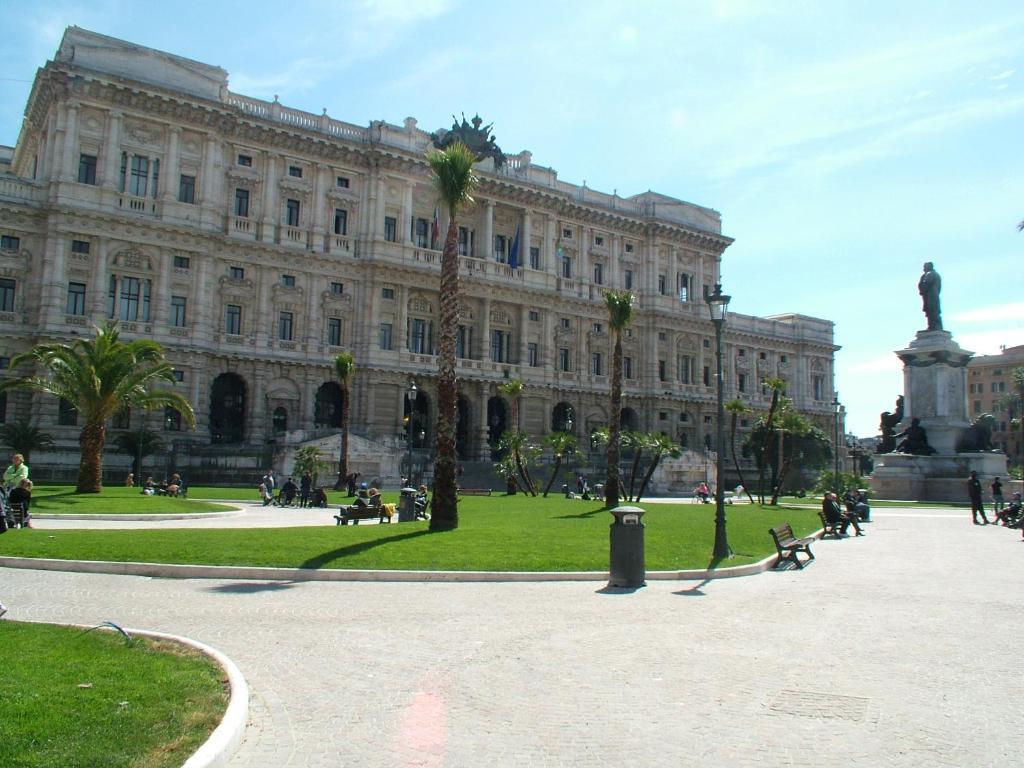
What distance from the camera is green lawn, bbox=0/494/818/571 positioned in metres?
14.8

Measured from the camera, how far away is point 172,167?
4706cm

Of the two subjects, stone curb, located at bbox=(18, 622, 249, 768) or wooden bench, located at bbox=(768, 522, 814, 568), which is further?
wooden bench, located at bbox=(768, 522, 814, 568)

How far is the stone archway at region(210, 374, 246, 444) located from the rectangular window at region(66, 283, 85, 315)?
818 cm

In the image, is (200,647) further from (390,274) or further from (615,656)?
(390,274)

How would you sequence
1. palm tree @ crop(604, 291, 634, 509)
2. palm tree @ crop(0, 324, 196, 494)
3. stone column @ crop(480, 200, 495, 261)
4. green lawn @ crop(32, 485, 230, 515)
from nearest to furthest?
green lawn @ crop(32, 485, 230, 515)
palm tree @ crop(0, 324, 196, 494)
palm tree @ crop(604, 291, 634, 509)
stone column @ crop(480, 200, 495, 261)

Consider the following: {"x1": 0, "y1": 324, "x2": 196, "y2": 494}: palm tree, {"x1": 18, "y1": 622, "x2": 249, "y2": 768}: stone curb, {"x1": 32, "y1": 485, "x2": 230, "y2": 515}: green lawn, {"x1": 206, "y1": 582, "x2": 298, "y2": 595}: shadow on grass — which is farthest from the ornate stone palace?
{"x1": 18, "y1": 622, "x2": 249, "y2": 768}: stone curb

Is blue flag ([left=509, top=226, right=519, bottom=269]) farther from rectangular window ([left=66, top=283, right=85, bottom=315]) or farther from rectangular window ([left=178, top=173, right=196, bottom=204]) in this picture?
rectangular window ([left=66, top=283, right=85, bottom=315])

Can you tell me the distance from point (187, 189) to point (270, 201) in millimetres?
4958

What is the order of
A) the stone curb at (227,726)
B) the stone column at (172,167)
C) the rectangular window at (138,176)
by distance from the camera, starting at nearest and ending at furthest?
the stone curb at (227,726) → the rectangular window at (138,176) → the stone column at (172,167)

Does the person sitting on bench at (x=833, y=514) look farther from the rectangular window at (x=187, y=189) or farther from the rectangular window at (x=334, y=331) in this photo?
the rectangular window at (x=187, y=189)

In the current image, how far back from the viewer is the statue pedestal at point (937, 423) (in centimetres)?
4284

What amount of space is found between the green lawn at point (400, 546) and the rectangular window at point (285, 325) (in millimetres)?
31551

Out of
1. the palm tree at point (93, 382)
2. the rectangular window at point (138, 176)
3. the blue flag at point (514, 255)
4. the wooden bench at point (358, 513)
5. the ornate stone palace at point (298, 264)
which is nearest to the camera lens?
the wooden bench at point (358, 513)

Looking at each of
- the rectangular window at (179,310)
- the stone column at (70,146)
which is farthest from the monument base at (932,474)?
the stone column at (70,146)
